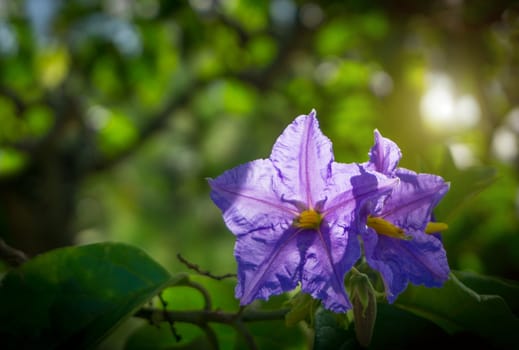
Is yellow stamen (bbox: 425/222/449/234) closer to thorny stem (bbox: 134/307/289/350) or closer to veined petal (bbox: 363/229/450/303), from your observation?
veined petal (bbox: 363/229/450/303)

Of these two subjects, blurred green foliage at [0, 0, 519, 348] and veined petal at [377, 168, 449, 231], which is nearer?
veined petal at [377, 168, 449, 231]

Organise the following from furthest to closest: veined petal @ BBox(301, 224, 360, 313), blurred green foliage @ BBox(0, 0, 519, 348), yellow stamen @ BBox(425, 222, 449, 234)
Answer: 1. blurred green foliage @ BBox(0, 0, 519, 348)
2. yellow stamen @ BBox(425, 222, 449, 234)
3. veined petal @ BBox(301, 224, 360, 313)

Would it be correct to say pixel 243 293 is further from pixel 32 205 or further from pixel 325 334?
pixel 32 205

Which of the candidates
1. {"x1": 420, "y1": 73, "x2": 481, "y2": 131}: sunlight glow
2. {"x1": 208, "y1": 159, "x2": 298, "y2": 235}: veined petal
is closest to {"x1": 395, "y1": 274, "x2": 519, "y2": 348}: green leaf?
{"x1": 208, "y1": 159, "x2": 298, "y2": 235}: veined petal

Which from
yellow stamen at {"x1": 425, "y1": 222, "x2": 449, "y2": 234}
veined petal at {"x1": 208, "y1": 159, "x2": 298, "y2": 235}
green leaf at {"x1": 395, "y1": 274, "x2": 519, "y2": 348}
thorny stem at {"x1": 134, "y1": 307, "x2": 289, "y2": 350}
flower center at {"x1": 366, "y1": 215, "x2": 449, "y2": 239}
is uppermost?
veined petal at {"x1": 208, "y1": 159, "x2": 298, "y2": 235}

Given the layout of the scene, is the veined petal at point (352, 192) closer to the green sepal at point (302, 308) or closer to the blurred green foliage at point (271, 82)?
the green sepal at point (302, 308)

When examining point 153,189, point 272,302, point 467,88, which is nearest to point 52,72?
point 467,88
